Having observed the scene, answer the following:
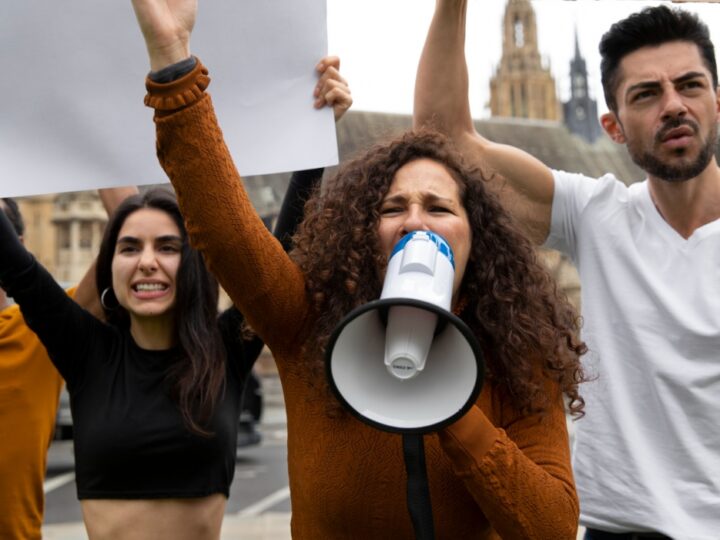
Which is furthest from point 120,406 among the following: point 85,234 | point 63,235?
point 63,235

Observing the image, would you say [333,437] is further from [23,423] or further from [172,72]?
[23,423]

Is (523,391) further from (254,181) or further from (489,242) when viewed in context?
(254,181)

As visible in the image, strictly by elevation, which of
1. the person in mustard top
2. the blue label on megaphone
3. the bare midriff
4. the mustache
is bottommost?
the bare midriff

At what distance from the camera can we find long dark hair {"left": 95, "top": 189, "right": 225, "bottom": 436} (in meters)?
2.48

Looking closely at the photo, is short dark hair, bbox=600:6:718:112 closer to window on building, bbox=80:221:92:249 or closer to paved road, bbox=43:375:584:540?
paved road, bbox=43:375:584:540

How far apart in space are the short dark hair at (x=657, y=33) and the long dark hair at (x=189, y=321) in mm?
1168

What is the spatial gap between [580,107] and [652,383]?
207 ft

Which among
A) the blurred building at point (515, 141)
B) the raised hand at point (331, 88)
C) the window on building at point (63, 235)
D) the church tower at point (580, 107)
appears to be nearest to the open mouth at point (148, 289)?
the raised hand at point (331, 88)

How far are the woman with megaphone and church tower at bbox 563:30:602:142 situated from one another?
5522 centimetres

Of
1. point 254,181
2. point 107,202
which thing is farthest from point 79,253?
point 107,202

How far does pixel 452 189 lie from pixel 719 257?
75cm

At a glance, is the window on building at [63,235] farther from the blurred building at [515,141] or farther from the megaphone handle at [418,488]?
the megaphone handle at [418,488]

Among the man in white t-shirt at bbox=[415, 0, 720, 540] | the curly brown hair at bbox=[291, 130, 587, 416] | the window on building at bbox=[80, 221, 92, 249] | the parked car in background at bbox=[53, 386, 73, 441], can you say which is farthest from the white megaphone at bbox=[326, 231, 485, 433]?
the window on building at bbox=[80, 221, 92, 249]

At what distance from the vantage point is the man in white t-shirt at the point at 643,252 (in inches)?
82.4
